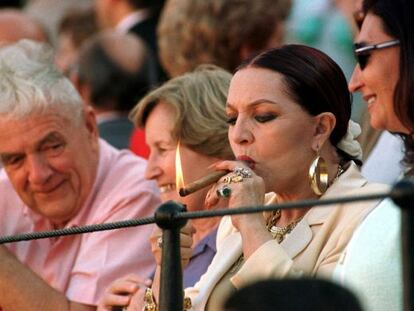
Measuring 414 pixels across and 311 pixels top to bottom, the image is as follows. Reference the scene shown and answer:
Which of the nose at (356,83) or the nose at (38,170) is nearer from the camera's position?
the nose at (356,83)

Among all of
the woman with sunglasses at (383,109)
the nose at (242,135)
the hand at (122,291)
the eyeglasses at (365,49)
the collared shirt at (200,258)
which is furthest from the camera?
the collared shirt at (200,258)

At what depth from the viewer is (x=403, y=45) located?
4559 mm

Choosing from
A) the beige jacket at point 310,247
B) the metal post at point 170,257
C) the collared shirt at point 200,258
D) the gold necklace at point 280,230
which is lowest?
the metal post at point 170,257

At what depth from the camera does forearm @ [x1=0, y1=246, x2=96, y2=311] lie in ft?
18.9

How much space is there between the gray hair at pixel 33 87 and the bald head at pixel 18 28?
Result: 2.82 m

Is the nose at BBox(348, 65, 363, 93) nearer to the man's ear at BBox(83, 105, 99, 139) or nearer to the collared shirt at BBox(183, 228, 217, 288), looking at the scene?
the collared shirt at BBox(183, 228, 217, 288)

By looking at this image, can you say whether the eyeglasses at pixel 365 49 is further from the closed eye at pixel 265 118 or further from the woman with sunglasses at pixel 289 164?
the closed eye at pixel 265 118

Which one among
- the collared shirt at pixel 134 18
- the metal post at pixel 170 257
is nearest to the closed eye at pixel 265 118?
the metal post at pixel 170 257

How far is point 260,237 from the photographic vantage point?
4.53 metres

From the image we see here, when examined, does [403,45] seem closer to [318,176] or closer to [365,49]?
[365,49]

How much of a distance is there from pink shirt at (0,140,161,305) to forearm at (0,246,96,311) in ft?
0.34

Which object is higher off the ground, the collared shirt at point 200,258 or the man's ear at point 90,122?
the man's ear at point 90,122

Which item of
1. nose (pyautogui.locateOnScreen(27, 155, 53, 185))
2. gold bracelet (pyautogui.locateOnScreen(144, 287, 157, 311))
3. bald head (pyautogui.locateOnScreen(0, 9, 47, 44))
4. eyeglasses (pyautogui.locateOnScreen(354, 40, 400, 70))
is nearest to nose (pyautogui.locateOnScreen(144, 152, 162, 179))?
nose (pyautogui.locateOnScreen(27, 155, 53, 185))

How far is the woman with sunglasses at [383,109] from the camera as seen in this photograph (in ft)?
13.7
